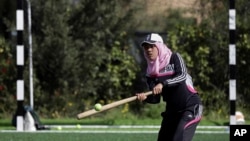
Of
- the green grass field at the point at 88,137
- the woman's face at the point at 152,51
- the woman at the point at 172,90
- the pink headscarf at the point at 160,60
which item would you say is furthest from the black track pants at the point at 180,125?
the green grass field at the point at 88,137

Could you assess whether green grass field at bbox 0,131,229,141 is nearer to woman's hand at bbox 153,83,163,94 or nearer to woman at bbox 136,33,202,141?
woman at bbox 136,33,202,141

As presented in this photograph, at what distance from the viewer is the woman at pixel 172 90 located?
7820mm

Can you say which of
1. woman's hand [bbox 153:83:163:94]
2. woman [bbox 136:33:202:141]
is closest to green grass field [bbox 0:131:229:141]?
woman [bbox 136:33:202:141]

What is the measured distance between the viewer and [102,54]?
1856 centimetres

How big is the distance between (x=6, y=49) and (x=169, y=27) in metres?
4.85

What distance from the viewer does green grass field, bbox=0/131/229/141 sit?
1249cm

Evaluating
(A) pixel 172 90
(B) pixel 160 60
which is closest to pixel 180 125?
(A) pixel 172 90

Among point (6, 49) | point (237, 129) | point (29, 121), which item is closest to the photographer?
point (237, 129)

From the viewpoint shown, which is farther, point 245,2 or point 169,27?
point 169,27

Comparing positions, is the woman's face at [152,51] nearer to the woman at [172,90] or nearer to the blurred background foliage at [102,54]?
the woman at [172,90]

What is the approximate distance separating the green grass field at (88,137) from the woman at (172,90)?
4590 millimetres

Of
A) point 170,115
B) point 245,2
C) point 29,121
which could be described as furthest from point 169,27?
point 170,115

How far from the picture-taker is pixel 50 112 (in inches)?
735

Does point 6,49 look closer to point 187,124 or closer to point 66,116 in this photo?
point 66,116
